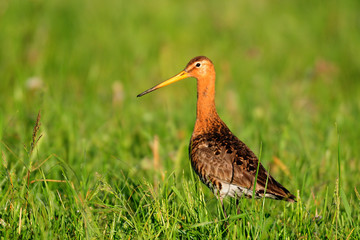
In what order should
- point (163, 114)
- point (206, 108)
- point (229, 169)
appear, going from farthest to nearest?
point (163, 114), point (206, 108), point (229, 169)

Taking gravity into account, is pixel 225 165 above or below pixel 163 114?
below

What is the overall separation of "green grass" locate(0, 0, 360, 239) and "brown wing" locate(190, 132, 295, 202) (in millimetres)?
174

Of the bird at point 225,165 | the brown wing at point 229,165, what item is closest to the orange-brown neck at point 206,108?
the bird at point 225,165

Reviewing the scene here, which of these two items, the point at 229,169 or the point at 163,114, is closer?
the point at 229,169

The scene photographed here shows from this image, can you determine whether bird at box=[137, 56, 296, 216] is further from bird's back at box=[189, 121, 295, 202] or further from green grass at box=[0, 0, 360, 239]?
green grass at box=[0, 0, 360, 239]

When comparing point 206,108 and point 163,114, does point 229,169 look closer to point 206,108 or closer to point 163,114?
point 206,108

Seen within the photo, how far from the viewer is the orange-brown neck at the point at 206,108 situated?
487 cm

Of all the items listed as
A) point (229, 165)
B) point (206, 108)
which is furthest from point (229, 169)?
point (206, 108)

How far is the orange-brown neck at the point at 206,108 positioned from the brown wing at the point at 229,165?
24cm

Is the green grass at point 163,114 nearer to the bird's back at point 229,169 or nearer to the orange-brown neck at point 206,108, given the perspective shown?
the bird's back at point 229,169

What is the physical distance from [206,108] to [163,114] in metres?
2.14

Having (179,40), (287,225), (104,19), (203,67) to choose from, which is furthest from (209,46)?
(287,225)

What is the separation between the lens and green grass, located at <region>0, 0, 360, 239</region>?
3.69 metres

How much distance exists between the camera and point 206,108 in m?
4.96
